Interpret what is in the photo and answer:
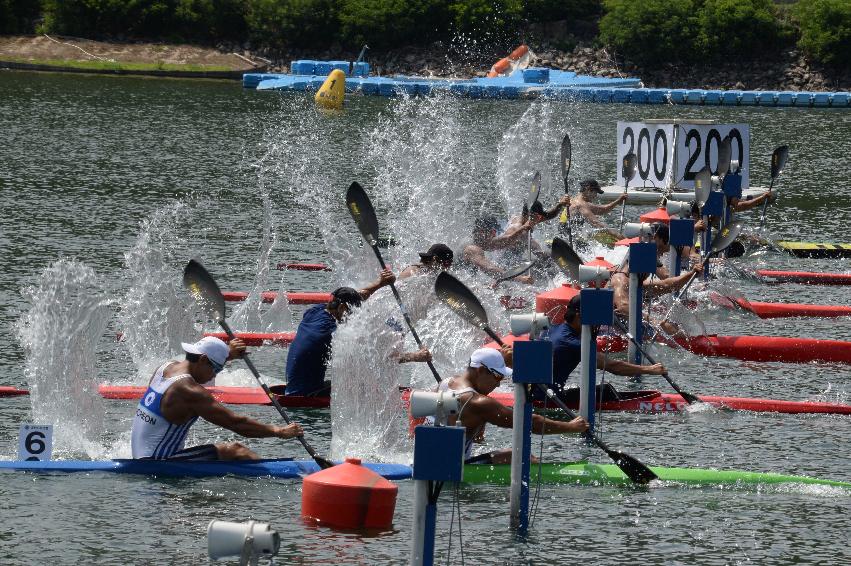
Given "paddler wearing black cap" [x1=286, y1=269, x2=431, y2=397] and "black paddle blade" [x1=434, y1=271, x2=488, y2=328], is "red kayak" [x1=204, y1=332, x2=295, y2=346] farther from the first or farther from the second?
"black paddle blade" [x1=434, y1=271, x2=488, y2=328]

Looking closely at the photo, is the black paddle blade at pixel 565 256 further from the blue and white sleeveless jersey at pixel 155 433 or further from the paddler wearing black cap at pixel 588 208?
the paddler wearing black cap at pixel 588 208

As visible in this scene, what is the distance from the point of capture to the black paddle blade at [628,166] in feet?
82.2

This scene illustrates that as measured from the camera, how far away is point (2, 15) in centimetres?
6838

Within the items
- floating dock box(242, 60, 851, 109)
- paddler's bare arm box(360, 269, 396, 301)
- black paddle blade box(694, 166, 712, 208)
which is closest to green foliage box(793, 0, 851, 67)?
floating dock box(242, 60, 851, 109)

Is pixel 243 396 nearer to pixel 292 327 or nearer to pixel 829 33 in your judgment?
pixel 292 327

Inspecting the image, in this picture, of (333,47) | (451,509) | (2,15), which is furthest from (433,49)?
(451,509)

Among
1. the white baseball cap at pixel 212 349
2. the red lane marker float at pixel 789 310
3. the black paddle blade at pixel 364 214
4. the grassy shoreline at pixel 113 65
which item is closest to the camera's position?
the white baseball cap at pixel 212 349

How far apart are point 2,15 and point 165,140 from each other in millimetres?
32500

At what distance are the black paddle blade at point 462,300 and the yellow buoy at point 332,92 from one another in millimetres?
37469

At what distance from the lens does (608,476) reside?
11.8 metres

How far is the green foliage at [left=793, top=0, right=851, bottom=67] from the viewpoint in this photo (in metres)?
62.1

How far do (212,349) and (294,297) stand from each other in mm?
8710

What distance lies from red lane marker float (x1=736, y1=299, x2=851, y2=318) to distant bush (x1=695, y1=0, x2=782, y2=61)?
46.2 meters

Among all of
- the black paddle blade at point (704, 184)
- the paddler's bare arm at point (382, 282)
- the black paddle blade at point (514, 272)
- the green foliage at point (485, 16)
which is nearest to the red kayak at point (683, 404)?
the paddler's bare arm at point (382, 282)
